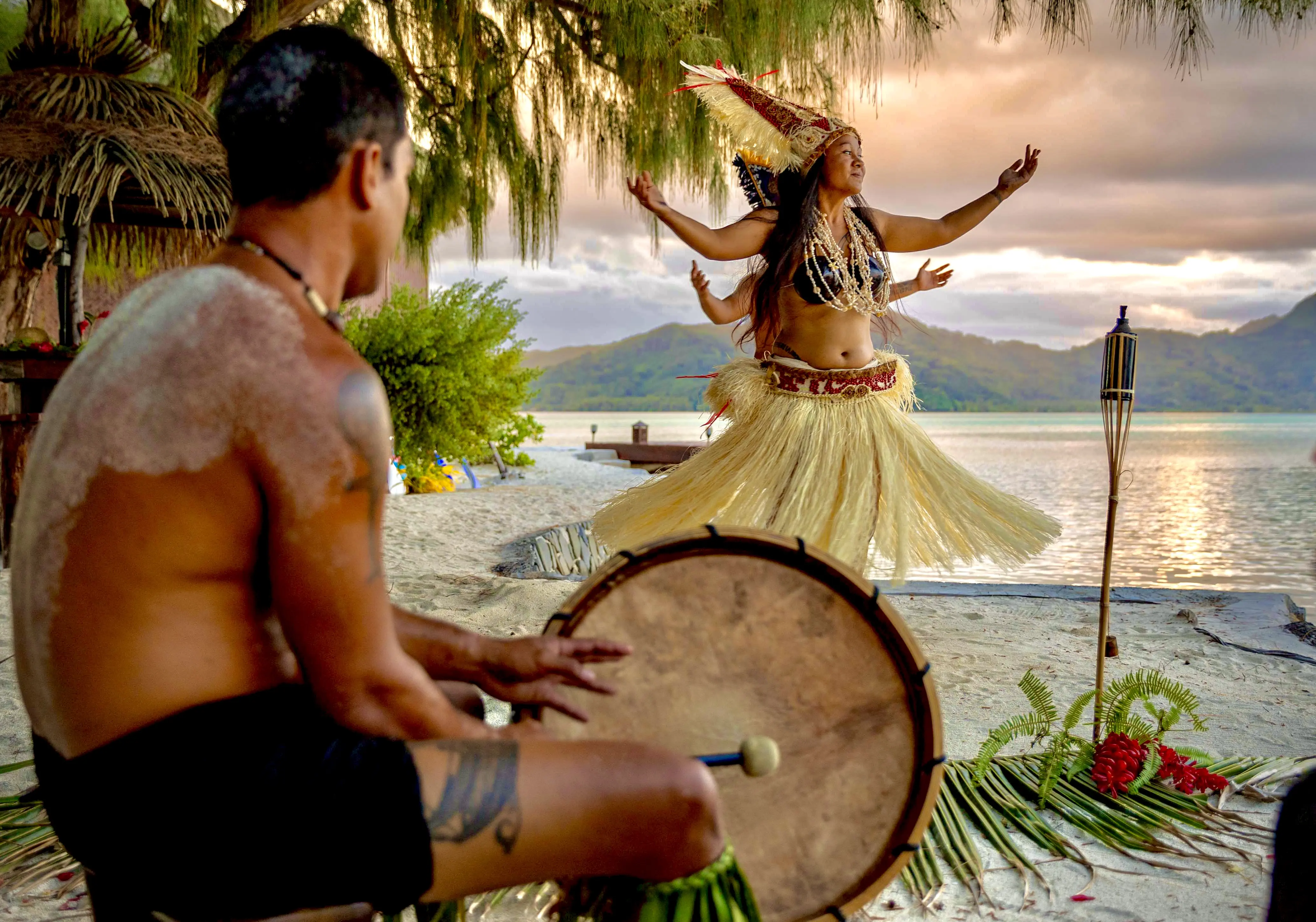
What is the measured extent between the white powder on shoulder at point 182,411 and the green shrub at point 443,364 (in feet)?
31.6

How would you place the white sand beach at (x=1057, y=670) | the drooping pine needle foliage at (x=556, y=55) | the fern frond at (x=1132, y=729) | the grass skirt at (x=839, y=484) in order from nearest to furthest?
the white sand beach at (x=1057, y=670) < the fern frond at (x=1132, y=729) < the grass skirt at (x=839, y=484) < the drooping pine needle foliage at (x=556, y=55)

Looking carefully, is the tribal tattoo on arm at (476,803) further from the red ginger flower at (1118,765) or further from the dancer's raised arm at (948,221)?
the dancer's raised arm at (948,221)

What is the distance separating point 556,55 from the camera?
681 centimetres

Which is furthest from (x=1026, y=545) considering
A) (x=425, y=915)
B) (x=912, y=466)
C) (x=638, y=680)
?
(x=425, y=915)

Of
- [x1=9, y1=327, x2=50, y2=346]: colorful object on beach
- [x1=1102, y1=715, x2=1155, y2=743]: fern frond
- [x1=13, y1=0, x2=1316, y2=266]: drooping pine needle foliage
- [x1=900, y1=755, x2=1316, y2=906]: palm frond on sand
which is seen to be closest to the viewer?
[x1=900, y1=755, x2=1316, y2=906]: palm frond on sand

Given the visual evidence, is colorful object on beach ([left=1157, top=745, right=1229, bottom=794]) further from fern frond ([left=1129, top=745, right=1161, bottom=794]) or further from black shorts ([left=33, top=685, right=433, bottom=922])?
black shorts ([left=33, top=685, right=433, bottom=922])

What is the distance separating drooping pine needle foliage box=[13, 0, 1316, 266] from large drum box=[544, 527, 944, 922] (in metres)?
4.81

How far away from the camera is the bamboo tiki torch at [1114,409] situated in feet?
8.28

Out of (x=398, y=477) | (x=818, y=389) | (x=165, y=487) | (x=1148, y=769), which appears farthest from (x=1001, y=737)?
(x=398, y=477)

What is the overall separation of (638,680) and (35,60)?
263 inches

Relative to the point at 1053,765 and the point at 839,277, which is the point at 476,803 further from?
the point at 839,277

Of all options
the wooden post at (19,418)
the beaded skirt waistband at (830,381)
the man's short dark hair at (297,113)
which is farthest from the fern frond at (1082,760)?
the wooden post at (19,418)

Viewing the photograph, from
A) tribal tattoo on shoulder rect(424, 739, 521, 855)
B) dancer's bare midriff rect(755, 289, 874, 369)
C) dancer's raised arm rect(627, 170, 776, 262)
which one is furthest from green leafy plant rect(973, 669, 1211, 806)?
dancer's raised arm rect(627, 170, 776, 262)

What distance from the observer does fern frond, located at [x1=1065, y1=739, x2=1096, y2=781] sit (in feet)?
8.55
